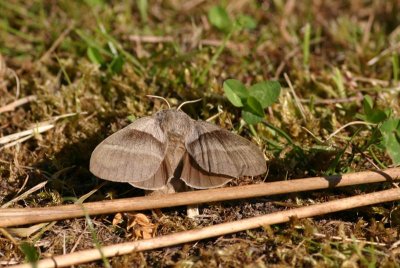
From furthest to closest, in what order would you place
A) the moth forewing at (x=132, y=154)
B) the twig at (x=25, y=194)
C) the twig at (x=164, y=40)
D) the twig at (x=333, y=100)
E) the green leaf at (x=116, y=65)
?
the twig at (x=164, y=40)
the green leaf at (x=116, y=65)
the twig at (x=333, y=100)
the twig at (x=25, y=194)
the moth forewing at (x=132, y=154)

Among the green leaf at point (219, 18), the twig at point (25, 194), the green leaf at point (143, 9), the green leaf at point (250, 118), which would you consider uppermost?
the green leaf at point (143, 9)

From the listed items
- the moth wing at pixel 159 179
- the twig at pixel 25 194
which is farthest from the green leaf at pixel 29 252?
the moth wing at pixel 159 179

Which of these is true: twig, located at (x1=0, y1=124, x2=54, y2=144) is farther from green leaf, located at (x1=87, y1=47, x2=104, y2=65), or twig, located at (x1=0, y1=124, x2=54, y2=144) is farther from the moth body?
the moth body

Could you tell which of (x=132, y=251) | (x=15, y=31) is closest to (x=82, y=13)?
(x=15, y=31)

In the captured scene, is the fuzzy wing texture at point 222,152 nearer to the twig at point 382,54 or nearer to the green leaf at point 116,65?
the green leaf at point 116,65

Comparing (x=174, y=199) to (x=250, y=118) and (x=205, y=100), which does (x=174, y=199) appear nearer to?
(x=250, y=118)

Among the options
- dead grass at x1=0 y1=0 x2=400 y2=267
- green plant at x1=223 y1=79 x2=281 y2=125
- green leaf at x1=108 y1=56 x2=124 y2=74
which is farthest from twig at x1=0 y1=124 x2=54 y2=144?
green plant at x1=223 y1=79 x2=281 y2=125

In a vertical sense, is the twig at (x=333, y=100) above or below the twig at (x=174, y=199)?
above

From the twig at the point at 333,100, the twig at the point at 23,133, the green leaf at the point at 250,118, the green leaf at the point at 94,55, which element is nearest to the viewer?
the green leaf at the point at 250,118
